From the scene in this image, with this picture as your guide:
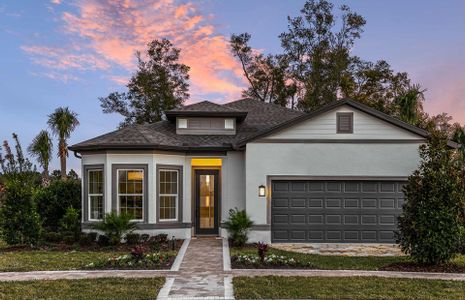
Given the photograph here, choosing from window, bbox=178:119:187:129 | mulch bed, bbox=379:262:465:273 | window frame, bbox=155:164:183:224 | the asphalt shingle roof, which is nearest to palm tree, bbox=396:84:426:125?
the asphalt shingle roof

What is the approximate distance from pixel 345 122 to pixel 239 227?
5.21 meters

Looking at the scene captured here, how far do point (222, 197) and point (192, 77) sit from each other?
70.0 ft

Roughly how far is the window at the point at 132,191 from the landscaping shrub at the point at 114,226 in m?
0.91

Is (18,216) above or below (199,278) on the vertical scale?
above

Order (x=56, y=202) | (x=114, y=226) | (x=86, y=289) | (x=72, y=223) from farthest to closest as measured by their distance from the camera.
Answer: (x=56, y=202) → (x=72, y=223) → (x=114, y=226) → (x=86, y=289)

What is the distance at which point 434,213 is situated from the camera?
39.3ft

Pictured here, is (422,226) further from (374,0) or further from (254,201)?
(374,0)

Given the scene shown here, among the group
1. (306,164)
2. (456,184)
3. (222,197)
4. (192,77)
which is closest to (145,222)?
(222,197)

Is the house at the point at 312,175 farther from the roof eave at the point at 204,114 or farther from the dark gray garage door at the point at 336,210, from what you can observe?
the roof eave at the point at 204,114

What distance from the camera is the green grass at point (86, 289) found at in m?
8.95

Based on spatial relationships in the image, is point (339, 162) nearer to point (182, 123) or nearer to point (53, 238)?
point (182, 123)

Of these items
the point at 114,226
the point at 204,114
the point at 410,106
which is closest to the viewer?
the point at 114,226

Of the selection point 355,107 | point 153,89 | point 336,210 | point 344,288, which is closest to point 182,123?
point 355,107

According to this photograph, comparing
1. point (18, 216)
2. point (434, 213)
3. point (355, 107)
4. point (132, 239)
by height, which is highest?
point (355, 107)
